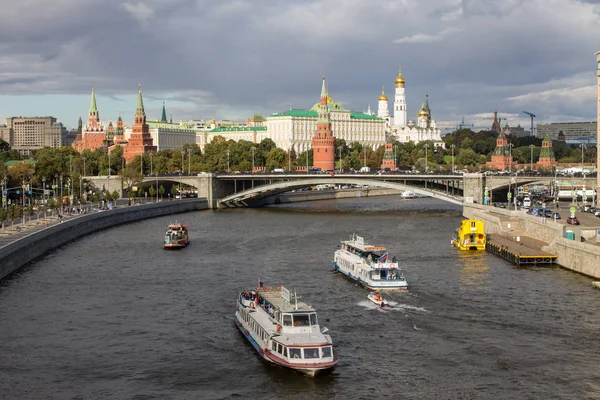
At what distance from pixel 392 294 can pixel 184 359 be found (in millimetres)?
15343

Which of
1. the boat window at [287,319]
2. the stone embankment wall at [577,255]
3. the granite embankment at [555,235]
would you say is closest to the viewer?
the boat window at [287,319]

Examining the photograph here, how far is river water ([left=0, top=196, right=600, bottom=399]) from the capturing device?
3077cm

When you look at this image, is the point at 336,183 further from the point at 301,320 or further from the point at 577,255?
the point at 301,320

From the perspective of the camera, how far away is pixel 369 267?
48.8 m

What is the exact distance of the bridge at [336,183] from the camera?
100250 mm

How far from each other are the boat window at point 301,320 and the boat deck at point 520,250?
25.7 meters

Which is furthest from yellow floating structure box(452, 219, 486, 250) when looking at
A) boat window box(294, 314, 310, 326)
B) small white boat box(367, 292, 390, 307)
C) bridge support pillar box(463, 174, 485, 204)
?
bridge support pillar box(463, 174, 485, 204)

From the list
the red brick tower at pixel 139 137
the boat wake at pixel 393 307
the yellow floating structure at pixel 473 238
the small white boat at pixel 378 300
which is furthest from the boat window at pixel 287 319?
the red brick tower at pixel 139 137

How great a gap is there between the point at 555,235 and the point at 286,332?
30971 mm

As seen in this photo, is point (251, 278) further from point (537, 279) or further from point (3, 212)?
point (3, 212)

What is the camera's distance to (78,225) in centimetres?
7394

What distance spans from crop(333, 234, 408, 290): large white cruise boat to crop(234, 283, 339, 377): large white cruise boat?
32.8ft

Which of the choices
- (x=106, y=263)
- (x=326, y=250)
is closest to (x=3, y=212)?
(x=106, y=263)

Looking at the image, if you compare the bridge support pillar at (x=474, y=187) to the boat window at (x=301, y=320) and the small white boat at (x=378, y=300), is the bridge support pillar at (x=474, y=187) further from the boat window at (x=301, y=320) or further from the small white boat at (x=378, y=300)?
the boat window at (x=301, y=320)
